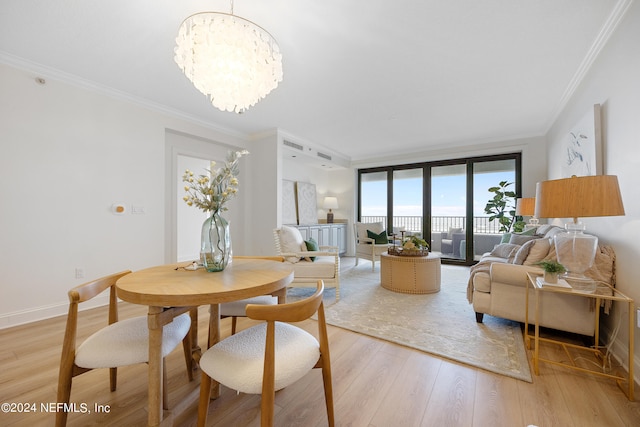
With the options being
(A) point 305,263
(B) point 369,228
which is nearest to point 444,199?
(B) point 369,228

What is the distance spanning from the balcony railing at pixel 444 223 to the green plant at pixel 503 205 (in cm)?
29

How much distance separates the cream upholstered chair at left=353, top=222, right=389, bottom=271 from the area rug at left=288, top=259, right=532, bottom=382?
1187mm

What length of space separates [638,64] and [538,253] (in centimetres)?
148

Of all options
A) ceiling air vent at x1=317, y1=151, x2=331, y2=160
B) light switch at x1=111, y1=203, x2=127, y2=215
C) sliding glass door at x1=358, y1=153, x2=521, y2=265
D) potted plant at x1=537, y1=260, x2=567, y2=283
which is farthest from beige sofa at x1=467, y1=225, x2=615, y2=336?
light switch at x1=111, y1=203, x2=127, y2=215

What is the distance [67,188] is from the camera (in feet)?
8.91

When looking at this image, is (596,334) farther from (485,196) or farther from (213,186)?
(485,196)

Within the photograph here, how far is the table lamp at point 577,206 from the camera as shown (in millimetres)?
1509

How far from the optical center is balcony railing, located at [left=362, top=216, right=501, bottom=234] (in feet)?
17.4

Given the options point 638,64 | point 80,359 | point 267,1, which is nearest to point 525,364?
point 638,64

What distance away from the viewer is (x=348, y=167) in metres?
6.49

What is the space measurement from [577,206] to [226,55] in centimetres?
237

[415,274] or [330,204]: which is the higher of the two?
[330,204]

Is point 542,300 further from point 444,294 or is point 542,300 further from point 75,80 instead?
point 75,80

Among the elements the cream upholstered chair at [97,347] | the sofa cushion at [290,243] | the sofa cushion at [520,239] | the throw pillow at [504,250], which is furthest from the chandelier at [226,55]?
the sofa cushion at [520,239]
